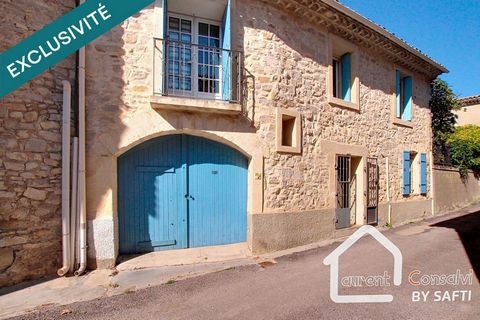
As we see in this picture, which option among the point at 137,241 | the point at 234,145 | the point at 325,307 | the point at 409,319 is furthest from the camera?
the point at 234,145

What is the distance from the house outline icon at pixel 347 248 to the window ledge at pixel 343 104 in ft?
11.2

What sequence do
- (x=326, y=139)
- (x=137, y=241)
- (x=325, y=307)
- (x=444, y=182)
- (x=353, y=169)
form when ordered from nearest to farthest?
(x=325, y=307), (x=137, y=241), (x=326, y=139), (x=353, y=169), (x=444, y=182)

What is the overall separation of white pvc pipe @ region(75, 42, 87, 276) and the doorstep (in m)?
0.60

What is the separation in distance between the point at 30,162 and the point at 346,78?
7.69 metres

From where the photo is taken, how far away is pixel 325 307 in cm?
338

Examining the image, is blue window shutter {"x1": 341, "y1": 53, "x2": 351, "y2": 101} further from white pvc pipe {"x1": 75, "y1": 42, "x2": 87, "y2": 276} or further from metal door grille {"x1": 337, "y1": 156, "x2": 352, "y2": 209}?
white pvc pipe {"x1": 75, "y1": 42, "x2": 87, "y2": 276}

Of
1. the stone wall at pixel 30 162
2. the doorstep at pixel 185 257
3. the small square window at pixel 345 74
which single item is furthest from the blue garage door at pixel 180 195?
the small square window at pixel 345 74

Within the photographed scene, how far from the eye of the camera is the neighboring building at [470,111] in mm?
19530

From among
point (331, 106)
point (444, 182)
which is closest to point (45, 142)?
point (331, 106)

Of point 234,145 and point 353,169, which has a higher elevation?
point 234,145

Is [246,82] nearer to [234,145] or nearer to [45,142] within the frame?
[234,145]

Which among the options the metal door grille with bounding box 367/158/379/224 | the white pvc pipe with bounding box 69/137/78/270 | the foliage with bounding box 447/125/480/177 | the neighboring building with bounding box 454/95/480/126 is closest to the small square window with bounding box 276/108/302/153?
the metal door grille with bounding box 367/158/379/224

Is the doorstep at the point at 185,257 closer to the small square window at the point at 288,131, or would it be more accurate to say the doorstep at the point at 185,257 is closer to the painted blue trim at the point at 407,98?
the small square window at the point at 288,131

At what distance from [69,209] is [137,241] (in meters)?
1.34
